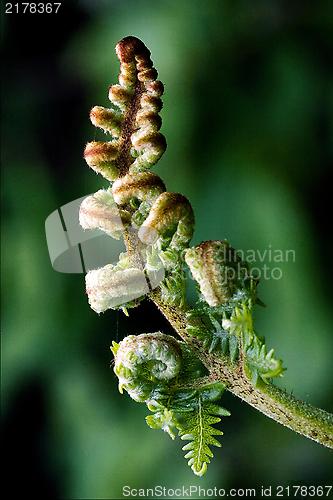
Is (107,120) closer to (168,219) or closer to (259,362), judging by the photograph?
(168,219)

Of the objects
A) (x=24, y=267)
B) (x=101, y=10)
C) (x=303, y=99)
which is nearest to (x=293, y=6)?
(x=303, y=99)

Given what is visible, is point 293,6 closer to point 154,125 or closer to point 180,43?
point 180,43

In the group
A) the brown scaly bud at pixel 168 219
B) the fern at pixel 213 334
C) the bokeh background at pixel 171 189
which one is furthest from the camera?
the bokeh background at pixel 171 189

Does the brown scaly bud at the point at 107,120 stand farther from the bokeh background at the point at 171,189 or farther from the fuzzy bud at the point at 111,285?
the bokeh background at the point at 171,189

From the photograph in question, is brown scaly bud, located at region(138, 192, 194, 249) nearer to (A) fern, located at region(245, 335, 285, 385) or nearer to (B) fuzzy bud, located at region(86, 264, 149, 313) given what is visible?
(B) fuzzy bud, located at region(86, 264, 149, 313)

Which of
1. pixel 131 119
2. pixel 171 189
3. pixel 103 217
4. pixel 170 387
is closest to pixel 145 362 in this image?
pixel 170 387

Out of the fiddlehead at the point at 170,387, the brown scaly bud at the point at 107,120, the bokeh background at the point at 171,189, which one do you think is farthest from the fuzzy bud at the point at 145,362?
the bokeh background at the point at 171,189

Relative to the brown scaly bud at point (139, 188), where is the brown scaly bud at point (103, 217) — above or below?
below
